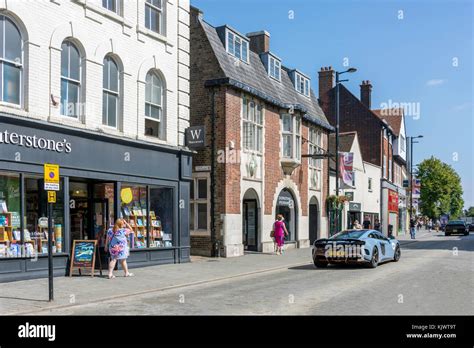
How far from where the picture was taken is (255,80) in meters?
25.8

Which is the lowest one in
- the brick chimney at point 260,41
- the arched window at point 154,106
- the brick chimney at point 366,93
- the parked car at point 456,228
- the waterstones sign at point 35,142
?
the parked car at point 456,228

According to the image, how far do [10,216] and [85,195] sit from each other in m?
3.14

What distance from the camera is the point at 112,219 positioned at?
1698cm

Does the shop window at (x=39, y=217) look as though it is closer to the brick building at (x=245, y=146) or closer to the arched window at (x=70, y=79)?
the arched window at (x=70, y=79)

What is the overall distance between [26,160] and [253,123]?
497 inches

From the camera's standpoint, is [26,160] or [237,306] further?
[26,160]

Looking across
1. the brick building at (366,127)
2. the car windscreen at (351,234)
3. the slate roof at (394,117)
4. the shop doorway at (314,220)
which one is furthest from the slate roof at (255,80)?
the slate roof at (394,117)

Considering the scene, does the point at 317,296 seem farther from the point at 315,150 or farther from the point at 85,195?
the point at 315,150

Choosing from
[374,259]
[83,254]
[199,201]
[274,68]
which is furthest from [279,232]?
[83,254]

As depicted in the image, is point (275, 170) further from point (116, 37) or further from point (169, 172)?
point (116, 37)

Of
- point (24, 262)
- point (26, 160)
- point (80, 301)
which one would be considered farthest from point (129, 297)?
point (26, 160)

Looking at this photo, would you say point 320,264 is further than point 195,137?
No

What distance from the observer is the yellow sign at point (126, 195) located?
17.3 metres

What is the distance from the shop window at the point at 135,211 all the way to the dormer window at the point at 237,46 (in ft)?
31.3
